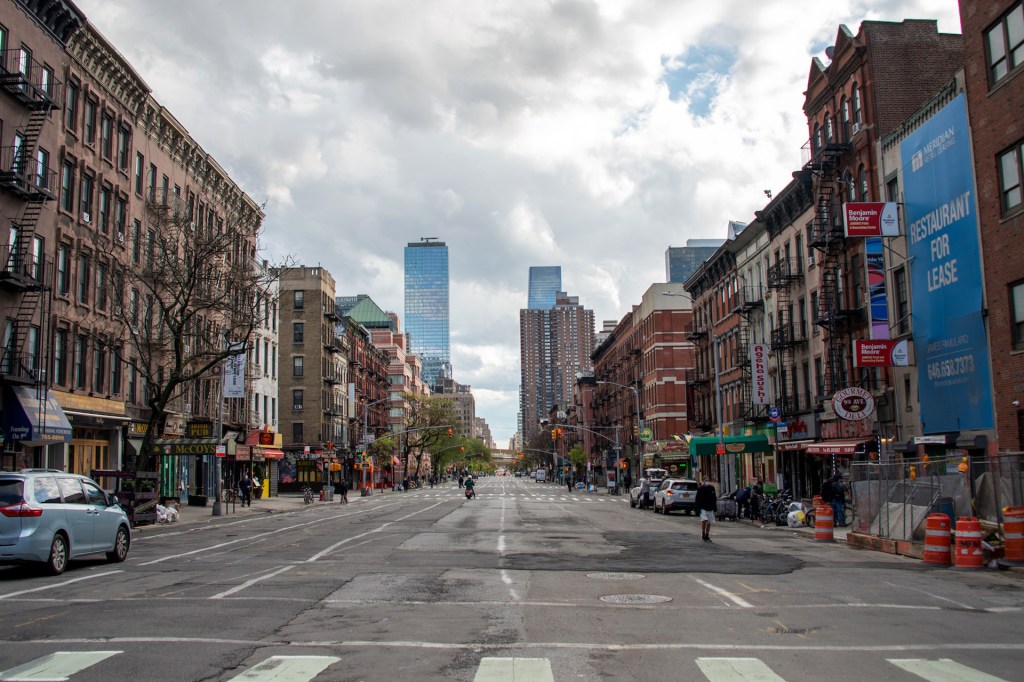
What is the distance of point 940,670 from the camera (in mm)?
8516

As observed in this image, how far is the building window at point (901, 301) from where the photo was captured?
33844 millimetres

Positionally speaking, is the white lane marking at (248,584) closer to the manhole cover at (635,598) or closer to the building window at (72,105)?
the manhole cover at (635,598)

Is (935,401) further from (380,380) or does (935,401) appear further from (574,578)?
(380,380)

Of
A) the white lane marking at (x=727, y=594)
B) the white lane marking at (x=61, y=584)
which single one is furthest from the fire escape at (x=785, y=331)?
the white lane marking at (x=61, y=584)

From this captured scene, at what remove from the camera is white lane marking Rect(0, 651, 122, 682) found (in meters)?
8.00

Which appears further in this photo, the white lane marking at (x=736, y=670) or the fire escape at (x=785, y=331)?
the fire escape at (x=785, y=331)

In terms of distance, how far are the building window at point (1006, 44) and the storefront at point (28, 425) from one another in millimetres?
32852

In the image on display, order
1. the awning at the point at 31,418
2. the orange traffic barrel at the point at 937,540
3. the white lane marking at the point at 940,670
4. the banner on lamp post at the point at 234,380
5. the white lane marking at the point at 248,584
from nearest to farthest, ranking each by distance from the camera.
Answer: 1. the white lane marking at the point at 940,670
2. the white lane marking at the point at 248,584
3. the orange traffic barrel at the point at 937,540
4. the awning at the point at 31,418
5. the banner on lamp post at the point at 234,380

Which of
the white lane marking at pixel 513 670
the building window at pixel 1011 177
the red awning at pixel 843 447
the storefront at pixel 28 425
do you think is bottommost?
the white lane marking at pixel 513 670

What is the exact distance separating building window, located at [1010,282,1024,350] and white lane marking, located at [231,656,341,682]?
23698 millimetres

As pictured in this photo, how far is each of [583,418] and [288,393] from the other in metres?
67.4

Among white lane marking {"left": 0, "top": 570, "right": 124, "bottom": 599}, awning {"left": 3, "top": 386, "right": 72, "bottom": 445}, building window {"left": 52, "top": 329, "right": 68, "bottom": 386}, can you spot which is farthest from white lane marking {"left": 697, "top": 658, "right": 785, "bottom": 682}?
building window {"left": 52, "top": 329, "right": 68, "bottom": 386}

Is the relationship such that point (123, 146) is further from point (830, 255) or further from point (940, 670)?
point (940, 670)

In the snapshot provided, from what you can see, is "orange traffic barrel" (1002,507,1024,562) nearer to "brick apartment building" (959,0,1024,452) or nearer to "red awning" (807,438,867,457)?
"brick apartment building" (959,0,1024,452)
